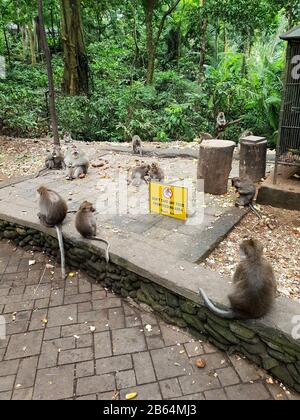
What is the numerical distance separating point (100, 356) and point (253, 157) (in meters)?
4.24

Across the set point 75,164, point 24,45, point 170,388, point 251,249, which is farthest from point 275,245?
point 24,45

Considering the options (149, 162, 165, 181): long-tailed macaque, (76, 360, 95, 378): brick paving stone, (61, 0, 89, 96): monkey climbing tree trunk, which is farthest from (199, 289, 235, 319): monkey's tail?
(61, 0, 89, 96): monkey climbing tree trunk

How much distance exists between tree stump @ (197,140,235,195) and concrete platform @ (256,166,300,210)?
2.15 ft

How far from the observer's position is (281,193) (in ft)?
17.2

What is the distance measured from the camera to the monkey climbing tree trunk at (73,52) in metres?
11.2

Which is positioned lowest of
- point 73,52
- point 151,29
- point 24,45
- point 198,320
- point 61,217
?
point 198,320

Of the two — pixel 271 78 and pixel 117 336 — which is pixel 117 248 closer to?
pixel 117 336

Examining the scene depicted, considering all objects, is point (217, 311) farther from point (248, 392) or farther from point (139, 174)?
point (139, 174)

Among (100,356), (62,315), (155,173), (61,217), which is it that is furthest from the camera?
(155,173)

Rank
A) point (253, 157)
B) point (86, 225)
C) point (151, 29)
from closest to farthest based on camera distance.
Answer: point (86, 225), point (253, 157), point (151, 29)

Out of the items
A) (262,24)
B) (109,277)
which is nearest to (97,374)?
(109,277)

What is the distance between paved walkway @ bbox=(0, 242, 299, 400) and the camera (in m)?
2.91

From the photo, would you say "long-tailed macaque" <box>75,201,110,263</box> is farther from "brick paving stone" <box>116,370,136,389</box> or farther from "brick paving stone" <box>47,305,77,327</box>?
"brick paving stone" <box>116,370,136,389</box>

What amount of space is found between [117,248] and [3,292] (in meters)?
1.50
